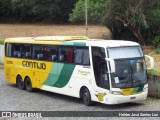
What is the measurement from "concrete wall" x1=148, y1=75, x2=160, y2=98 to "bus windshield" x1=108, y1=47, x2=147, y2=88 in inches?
48.7

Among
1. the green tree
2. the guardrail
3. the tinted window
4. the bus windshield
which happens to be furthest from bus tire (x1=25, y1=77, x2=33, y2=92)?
the green tree

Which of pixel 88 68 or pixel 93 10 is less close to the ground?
pixel 93 10

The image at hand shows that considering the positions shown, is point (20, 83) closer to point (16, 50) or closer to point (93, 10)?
point (16, 50)

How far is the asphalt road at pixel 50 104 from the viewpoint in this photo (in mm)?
16672

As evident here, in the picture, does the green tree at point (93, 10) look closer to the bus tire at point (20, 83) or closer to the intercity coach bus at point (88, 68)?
the bus tire at point (20, 83)

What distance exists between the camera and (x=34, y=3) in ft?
Result: 198

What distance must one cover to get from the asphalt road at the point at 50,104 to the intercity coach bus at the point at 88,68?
0.38 metres

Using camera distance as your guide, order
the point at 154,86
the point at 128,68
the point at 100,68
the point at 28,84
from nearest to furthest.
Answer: the point at 128,68
the point at 100,68
the point at 154,86
the point at 28,84

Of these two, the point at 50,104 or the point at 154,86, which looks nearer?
the point at 50,104

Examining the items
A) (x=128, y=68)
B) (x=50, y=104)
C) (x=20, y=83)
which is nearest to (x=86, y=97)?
(x=50, y=104)

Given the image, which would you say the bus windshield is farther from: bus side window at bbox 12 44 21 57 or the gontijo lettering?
bus side window at bbox 12 44 21 57

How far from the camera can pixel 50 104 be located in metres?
17.9

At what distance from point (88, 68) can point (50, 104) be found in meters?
2.39

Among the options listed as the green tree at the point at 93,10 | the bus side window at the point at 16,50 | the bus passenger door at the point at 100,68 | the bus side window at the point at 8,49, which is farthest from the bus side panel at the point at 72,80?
the green tree at the point at 93,10
